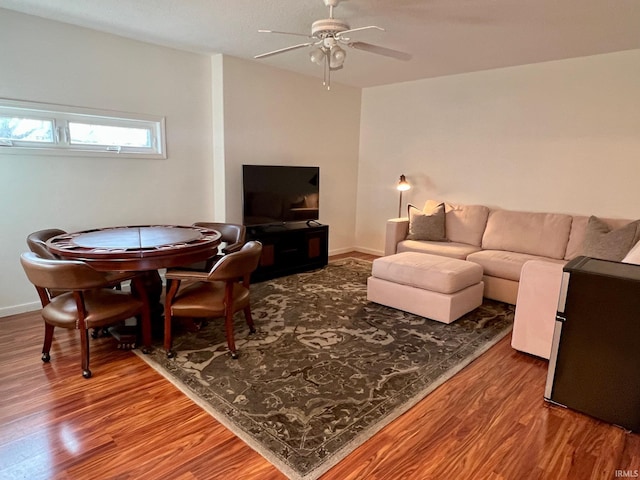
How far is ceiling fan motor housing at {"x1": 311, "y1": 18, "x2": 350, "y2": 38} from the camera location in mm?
2621

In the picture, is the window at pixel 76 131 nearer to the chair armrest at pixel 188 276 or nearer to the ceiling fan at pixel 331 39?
the chair armrest at pixel 188 276

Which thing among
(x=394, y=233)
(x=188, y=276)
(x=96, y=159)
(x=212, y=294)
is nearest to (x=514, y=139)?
(x=394, y=233)

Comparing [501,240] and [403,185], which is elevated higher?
[403,185]

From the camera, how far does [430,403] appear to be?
2355 mm

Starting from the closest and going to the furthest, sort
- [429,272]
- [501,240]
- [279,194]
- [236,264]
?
[236,264], [429,272], [501,240], [279,194]

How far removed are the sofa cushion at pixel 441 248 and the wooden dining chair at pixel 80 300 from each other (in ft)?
10.4

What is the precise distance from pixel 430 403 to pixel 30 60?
171 inches

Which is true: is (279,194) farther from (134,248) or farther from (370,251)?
(134,248)

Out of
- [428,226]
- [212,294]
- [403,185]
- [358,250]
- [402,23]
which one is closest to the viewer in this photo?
[212,294]

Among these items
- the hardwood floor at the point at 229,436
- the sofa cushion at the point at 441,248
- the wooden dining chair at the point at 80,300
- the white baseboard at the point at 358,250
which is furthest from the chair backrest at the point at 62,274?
the white baseboard at the point at 358,250

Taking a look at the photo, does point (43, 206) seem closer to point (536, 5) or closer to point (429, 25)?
point (429, 25)

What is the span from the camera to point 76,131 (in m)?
3.79

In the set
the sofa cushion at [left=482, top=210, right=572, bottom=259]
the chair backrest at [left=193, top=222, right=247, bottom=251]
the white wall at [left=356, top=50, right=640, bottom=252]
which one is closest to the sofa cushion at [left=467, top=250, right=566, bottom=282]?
the sofa cushion at [left=482, top=210, right=572, bottom=259]

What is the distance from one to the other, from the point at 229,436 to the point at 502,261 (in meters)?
3.29
